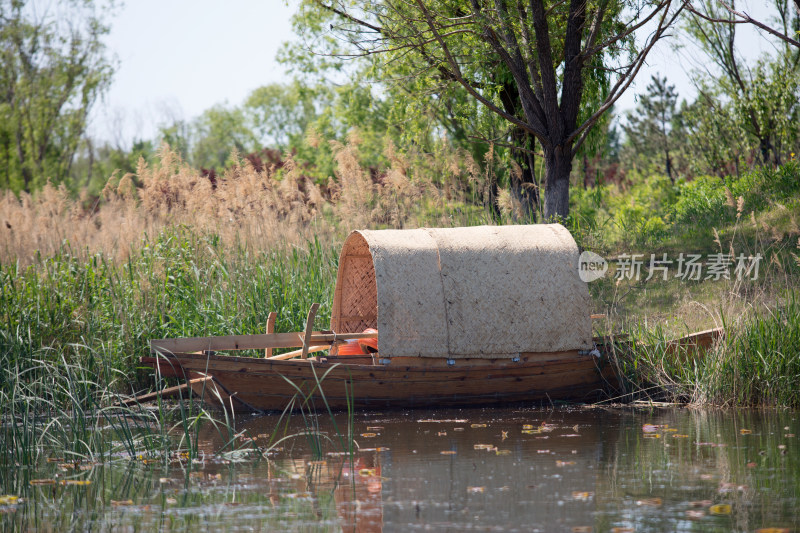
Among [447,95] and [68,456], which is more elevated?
[447,95]

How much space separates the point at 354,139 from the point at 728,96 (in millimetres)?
11291

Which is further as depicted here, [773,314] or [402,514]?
[773,314]

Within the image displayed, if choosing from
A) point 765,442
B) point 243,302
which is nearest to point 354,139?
point 243,302

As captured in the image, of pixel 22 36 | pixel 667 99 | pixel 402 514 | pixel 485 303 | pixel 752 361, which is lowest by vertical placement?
pixel 402 514

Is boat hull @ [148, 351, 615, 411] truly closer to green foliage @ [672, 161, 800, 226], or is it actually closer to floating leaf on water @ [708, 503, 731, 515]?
floating leaf on water @ [708, 503, 731, 515]

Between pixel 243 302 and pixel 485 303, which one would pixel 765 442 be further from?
pixel 243 302

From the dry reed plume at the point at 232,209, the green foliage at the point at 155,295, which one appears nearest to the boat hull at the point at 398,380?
the green foliage at the point at 155,295

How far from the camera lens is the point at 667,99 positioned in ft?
88.5

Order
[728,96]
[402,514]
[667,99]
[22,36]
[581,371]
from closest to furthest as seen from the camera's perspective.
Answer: [402,514] → [581,371] → [728,96] → [667,99] → [22,36]

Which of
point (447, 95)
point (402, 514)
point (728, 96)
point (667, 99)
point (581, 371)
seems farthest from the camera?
point (667, 99)

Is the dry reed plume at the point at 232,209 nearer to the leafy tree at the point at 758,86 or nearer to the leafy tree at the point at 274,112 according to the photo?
the leafy tree at the point at 758,86

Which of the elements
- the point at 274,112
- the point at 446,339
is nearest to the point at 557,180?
the point at 446,339

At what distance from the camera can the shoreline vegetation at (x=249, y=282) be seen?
9.28 m

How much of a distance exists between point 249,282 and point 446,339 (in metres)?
3.04
